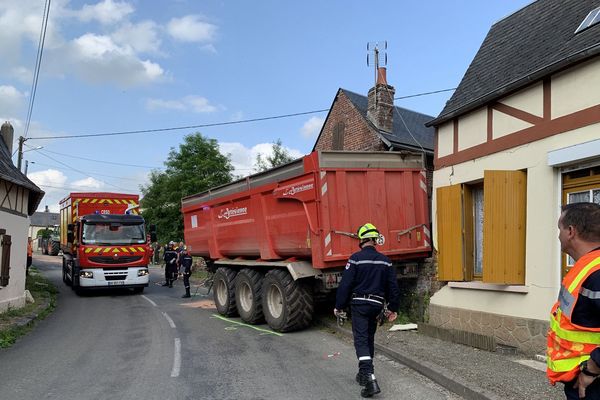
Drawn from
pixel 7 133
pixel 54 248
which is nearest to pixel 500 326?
pixel 7 133

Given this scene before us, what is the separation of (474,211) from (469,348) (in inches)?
89.5

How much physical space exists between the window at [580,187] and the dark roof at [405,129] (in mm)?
8437

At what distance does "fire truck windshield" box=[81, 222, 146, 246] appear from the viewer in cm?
1539

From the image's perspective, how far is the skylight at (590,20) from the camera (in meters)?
6.71

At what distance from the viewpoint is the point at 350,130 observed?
17625 millimetres

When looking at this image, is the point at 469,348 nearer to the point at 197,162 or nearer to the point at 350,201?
the point at 350,201

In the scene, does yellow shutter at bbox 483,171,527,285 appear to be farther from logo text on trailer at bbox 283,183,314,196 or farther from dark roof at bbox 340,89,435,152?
dark roof at bbox 340,89,435,152

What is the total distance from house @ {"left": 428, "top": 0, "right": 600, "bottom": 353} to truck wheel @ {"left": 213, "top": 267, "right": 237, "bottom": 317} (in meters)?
4.46

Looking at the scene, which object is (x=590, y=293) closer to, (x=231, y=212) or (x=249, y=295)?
(x=249, y=295)

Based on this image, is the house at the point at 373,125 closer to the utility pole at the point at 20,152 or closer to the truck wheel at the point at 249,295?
the truck wheel at the point at 249,295

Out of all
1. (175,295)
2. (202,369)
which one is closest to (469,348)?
(202,369)

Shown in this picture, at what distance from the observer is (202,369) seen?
6.48 meters

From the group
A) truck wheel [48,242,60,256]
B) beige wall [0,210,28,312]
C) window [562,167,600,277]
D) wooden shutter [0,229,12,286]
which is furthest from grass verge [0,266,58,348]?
truck wheel [48,242,60,256]

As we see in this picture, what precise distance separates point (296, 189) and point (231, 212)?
9.94ft
